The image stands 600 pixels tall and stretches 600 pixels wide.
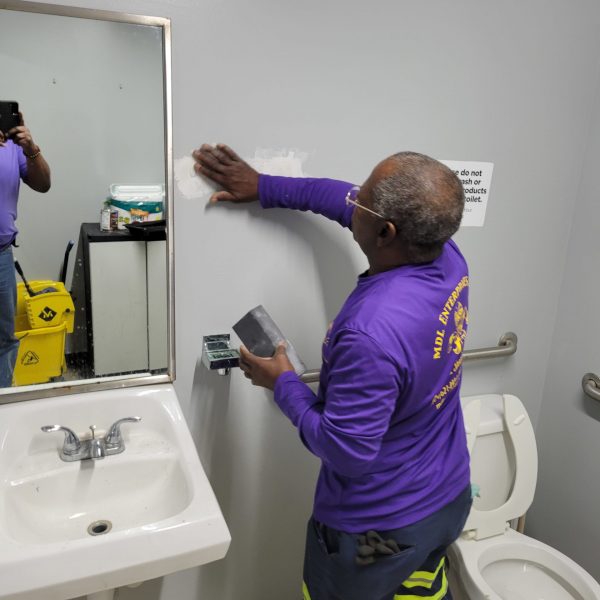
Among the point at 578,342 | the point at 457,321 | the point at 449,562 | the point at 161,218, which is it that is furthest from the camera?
the point at 578,342

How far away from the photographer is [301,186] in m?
1.23

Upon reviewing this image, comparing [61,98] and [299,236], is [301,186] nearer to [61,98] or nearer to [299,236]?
[299,236]

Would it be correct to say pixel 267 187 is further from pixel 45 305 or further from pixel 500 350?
pixel 500 350

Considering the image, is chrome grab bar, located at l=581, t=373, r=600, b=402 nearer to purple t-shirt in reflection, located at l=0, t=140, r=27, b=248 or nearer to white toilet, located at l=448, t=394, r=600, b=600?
white toilet, located at l=448, t=394, r=600, b=600

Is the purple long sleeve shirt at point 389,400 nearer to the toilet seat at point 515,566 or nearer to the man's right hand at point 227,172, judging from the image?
the man's right hand at point 227,172

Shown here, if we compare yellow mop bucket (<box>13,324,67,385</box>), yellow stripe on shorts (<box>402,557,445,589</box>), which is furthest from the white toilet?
yellow mop bucket (<box>13,324,67,385</box>)

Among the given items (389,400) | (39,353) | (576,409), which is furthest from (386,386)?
(576,409)

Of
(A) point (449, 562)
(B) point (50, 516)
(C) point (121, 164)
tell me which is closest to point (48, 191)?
(C) point (121, 164)

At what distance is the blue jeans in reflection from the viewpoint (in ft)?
3.61

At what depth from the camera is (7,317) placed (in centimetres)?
113

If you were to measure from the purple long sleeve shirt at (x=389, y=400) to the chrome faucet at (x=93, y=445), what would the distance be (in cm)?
36

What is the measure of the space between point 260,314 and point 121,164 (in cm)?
42

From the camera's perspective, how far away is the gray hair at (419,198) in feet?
2.94

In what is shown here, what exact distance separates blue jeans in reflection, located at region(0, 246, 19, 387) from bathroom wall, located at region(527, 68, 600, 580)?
1.52m
